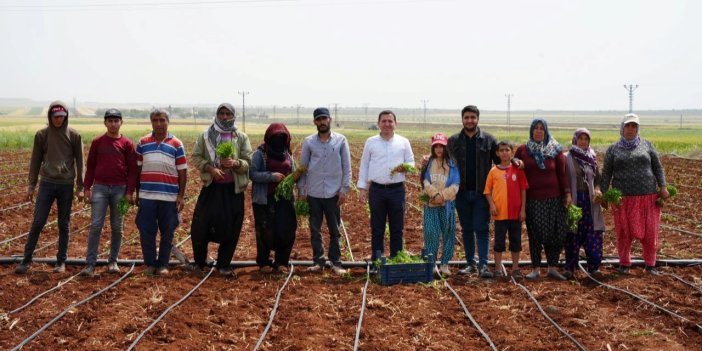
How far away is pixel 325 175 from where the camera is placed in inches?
254

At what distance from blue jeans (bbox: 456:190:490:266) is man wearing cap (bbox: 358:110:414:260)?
2.03 ft

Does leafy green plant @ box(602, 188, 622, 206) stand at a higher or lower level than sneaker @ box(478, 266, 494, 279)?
higher

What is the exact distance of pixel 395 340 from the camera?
4773 mm

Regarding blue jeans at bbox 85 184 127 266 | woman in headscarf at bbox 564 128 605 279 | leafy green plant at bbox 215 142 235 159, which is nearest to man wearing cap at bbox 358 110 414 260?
leafy green plant at bbox 215 142 235 159

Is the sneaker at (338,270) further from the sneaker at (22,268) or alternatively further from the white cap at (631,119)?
the white cap at (631,119)

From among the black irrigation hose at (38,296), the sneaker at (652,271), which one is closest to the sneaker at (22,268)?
the black irrigation hose at (38,296)

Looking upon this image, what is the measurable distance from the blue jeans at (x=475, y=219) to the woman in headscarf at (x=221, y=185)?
2.17 meters

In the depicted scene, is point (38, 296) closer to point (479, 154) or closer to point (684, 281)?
point (479, 154)

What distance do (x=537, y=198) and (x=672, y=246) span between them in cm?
316

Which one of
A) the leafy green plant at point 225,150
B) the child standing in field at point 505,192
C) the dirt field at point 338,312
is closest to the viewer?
the dirt field at point 338,312

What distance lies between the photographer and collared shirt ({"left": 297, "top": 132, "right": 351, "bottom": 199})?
643cm

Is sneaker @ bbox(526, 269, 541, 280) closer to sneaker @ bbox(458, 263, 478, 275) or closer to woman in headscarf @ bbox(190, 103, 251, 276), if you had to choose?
sneaker @ bbox(458, 263, 478, 275)

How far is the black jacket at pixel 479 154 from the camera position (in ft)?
21.1

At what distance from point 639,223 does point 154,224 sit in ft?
15.7
